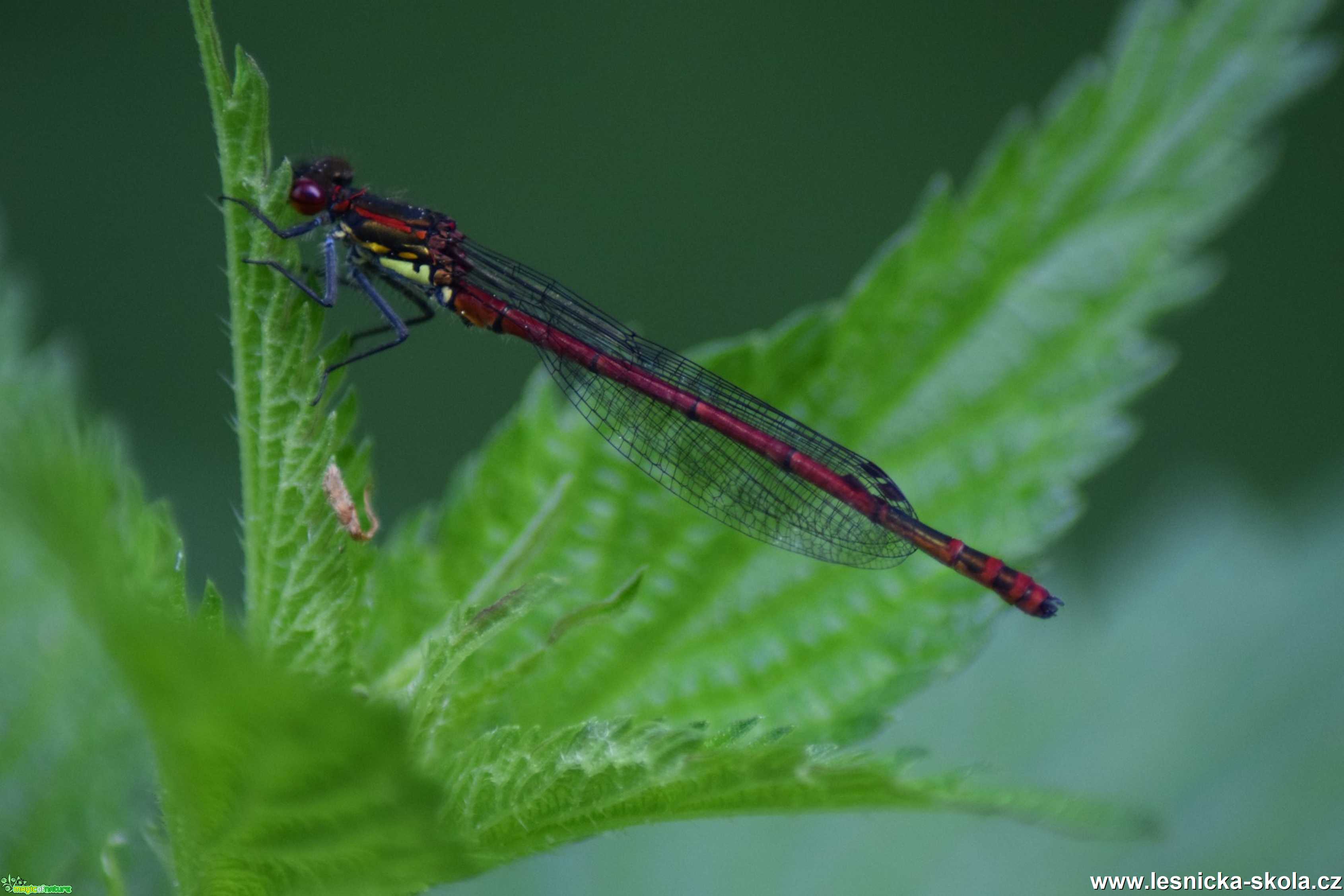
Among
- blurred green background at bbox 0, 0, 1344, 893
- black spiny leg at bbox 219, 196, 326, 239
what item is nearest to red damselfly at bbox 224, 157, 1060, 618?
blurred green background at bbox 0, 0, 1344, 893

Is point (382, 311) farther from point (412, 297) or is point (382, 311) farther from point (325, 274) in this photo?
point (325, 274)

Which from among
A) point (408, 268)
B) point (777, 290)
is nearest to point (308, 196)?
point (408, 268)

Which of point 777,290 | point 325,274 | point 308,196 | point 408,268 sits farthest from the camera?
point 777,290

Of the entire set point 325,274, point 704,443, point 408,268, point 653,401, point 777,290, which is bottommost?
point 325,274

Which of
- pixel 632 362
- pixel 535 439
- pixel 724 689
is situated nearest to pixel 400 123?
pixel 632 362

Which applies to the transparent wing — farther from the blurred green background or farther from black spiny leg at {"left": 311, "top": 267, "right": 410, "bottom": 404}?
the blurred green background

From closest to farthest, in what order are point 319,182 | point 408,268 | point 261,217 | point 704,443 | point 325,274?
point 261,217 < point 325,274 < point 319,182 < point 704,443 < point 408,268

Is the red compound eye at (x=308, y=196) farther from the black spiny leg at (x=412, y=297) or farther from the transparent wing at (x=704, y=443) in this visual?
the transparent wing at (x=704, y=443)

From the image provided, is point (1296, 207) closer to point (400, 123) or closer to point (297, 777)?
point (400, 123)
